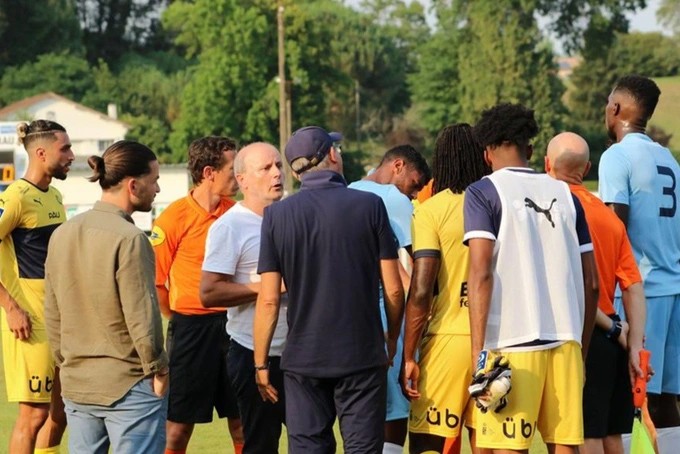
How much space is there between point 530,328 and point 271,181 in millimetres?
1704

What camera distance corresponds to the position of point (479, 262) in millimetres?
5625

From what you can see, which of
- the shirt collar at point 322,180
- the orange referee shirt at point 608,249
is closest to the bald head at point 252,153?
the shirt collar at point 322,180

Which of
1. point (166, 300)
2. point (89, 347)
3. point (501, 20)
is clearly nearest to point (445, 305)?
point (89, 347)

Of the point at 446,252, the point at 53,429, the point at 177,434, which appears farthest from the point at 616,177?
the point at 53,429

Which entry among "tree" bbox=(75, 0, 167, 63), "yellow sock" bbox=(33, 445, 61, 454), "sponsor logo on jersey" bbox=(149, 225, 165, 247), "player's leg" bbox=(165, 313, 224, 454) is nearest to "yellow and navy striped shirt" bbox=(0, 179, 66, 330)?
"sponsor logo on jersey" bbox=(149, 225, 165, 247)

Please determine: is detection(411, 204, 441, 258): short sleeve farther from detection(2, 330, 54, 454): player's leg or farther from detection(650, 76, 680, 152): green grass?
detection(650, 76, 680, 152): green grass

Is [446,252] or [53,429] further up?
[446,252]

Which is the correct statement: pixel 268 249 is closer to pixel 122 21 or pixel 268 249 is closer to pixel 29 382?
pixel 29 382

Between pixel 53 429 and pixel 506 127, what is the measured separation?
11.5 feet

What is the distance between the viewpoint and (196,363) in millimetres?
7703

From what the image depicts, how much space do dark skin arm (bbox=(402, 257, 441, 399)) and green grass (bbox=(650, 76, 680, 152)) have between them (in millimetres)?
70931

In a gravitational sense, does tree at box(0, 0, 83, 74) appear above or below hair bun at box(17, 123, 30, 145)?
below

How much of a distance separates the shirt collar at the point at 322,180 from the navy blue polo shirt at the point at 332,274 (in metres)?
0.05

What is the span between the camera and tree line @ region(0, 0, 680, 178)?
7306cm
